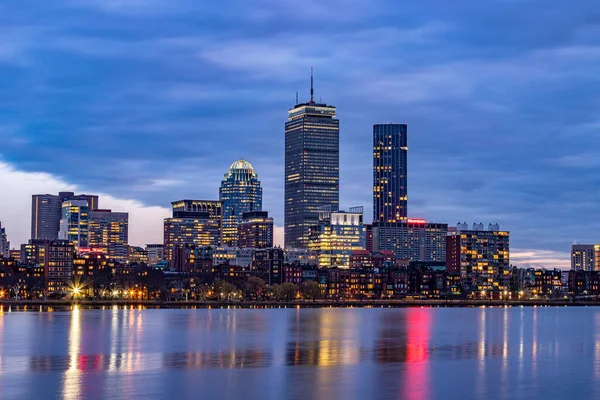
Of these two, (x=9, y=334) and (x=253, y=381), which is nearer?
(x=253, y=381)

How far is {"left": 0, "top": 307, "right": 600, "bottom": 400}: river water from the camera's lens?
60.4 m

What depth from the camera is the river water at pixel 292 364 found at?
60375 mm

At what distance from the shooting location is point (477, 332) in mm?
123375

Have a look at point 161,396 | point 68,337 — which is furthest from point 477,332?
point 161,396

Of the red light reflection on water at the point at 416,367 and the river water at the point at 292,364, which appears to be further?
the river water at the point at 292,364

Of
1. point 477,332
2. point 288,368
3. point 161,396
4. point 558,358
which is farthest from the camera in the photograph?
point 477,332

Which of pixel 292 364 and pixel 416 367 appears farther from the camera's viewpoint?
pixel 292 364

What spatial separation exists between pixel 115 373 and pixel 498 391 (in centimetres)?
2554

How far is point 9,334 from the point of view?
10800cm

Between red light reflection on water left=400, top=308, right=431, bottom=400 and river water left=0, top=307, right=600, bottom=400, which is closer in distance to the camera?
red light reflection on water left=400, top=308, right=431, bottom=400

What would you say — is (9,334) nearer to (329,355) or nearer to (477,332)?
(329,355)

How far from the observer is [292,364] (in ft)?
248

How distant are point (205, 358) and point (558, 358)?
29.8 metres

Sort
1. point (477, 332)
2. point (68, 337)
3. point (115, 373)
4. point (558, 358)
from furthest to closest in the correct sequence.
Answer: point (477, 332), point (68, 337), point (558, 358), point (115, 373)
